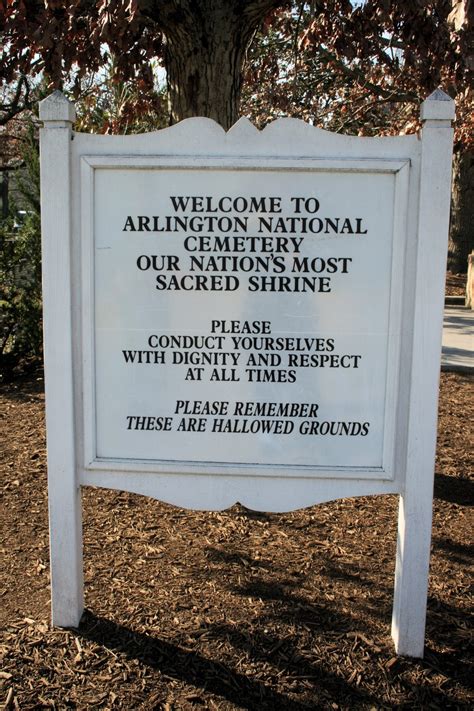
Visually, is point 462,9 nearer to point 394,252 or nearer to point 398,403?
point 394,252

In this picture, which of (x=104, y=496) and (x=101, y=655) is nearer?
(x=101, y=655)

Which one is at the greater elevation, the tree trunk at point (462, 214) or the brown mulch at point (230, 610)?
the tree trunk at point (462, 214)

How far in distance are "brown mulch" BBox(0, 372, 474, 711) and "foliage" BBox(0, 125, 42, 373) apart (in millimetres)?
3209

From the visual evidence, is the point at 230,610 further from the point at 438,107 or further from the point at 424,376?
the point at 438,107

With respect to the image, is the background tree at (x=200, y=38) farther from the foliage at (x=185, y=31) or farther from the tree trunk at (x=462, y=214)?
the tree trunk at (x=462, y=214)

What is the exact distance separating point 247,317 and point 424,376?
2.40 ft

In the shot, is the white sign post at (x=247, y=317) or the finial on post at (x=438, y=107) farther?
the white sign post at (x=247, y=317)

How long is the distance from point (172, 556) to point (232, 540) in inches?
15.2

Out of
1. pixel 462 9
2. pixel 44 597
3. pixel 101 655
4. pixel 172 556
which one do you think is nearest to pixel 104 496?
pixel 172 556

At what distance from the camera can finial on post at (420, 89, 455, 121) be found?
2633mm

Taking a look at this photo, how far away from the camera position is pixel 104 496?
15.1 ft

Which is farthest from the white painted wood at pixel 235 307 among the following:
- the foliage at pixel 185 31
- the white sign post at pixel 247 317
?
the foliage at pixel 185 31

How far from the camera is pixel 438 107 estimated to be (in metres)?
2.64

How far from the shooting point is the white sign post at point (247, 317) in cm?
274
